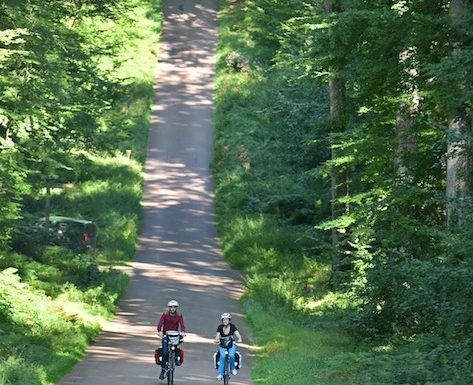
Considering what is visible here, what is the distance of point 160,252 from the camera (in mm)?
38625

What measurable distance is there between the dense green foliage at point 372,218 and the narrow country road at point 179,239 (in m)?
1.23

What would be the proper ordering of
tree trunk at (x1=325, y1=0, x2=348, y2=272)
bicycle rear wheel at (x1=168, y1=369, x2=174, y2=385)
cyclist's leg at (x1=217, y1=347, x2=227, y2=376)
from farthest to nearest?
1. tree trunk at (x1=325, y1=0, x2=348, y2=272)
2. cyclist's leg at (x1=217, y1=347, x2=227, y2=376)
3. bicycle rear wheel at (x1=168, y1=369, x2=174, y2=385)

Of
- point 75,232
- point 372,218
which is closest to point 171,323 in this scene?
point 372,218

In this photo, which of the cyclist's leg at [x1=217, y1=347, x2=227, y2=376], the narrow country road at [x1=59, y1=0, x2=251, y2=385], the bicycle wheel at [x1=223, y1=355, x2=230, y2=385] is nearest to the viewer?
the bicycle wheel at [x1=223, y1=355, x2=230, y2=385]

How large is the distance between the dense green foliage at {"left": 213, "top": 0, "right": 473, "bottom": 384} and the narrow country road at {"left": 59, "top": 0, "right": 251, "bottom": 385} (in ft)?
4.02

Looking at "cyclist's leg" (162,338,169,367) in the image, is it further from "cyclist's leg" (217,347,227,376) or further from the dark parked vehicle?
the dark parked vehicle

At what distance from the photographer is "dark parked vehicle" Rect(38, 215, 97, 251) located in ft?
112

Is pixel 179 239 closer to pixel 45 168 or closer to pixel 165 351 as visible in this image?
pixel 45 168

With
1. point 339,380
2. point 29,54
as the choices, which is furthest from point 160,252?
point 339,380

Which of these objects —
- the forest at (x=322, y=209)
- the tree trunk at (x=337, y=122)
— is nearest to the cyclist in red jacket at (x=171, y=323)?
the forest at (x=322, y=209)

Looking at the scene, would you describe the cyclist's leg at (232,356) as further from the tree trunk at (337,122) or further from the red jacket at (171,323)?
the tree trunk at (337,122)

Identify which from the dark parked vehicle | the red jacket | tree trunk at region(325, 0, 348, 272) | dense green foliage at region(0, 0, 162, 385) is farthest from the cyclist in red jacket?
the dark parked vehicle

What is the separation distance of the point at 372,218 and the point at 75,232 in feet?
50.3

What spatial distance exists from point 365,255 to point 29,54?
809 cm
